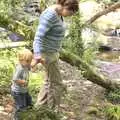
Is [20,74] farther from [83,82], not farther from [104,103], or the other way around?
[83,82]

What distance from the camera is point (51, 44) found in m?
5.38

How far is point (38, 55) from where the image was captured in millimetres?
4996

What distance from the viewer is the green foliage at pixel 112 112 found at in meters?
6.57

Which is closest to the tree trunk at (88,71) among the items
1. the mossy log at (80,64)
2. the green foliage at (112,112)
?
the mossy log at (80,64)

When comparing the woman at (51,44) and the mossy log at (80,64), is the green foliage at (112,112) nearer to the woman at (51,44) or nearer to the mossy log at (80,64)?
the mossy log at (80,64)

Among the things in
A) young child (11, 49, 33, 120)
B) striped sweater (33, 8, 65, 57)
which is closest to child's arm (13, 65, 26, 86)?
young child (11, 49, 33, 120)

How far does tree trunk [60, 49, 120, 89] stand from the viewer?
733cm

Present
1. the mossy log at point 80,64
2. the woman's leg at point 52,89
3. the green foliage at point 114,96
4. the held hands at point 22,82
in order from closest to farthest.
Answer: the held hands at point 22,82 < the woman's leg at point 52,89 < the mossy log at point 80,64 < the green foliage at point 114,96

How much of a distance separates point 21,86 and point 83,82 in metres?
3.62

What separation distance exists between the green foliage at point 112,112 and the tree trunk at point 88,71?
0.82 meters

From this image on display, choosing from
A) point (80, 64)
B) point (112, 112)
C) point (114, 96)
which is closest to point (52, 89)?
point (112, 112)

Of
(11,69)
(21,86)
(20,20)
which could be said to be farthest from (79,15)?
(21,86)

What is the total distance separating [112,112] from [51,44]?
77.2 inches

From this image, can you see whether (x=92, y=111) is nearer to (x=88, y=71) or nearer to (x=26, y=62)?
(x=88, y=71)
